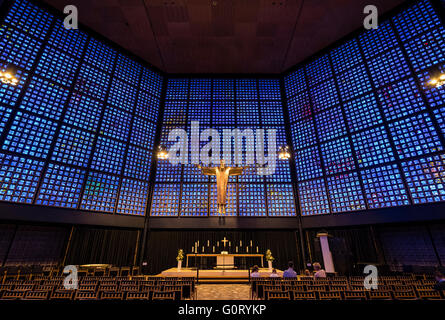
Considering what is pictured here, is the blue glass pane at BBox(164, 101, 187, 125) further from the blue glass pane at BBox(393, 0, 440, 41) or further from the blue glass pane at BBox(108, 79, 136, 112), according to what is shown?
the blue glass pane at BBox(393, 0, 440, 41)

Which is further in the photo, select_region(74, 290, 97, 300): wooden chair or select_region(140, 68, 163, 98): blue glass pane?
select_region(140, 68, 163, 98): blue glass pane

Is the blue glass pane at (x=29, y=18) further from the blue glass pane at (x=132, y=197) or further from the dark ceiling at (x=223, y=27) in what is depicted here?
the blue glass pane at (x=132, y=197)

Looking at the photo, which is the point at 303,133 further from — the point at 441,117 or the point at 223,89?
the point at 223,89

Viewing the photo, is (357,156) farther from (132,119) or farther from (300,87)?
(132,119)

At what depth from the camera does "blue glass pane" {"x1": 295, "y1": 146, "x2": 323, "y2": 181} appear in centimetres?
1501

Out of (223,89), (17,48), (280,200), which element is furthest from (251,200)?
(17,48)

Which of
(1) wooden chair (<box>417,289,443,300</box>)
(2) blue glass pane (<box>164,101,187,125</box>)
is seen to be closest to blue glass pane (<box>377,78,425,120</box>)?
(1) wooden chair (<box>417,289,443,300</box>)

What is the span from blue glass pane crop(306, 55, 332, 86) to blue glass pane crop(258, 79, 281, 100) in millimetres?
2717

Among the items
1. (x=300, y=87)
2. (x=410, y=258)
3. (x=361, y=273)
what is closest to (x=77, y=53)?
(x=300, y=87)

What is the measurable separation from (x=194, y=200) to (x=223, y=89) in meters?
10.4

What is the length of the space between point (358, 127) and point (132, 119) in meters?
16.1

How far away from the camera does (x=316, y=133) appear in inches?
618

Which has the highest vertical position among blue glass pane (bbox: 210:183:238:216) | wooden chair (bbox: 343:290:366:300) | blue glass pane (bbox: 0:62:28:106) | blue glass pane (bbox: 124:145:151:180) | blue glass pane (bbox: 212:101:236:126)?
blue glass pane (bbox: 212:101:236:126)

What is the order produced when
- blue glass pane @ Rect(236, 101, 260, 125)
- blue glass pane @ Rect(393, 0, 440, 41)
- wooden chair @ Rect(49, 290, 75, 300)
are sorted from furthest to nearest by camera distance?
blue glass pane @ Rect(236, 101, 260, 125)
blue glass pane @ Rect(393, 0, 440, 41)
wooden chair @ Rect(49, 290, 75, 300)
